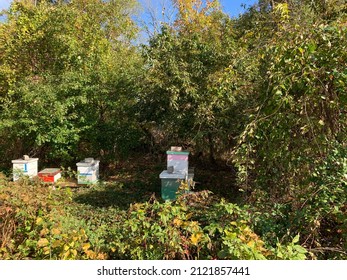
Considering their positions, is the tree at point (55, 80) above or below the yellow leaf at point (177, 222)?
above

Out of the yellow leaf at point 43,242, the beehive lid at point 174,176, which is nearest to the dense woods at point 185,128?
the yellow leaf at point 43,242

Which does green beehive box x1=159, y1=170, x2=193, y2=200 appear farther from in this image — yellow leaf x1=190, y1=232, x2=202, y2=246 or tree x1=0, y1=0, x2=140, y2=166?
A: yellow leaf x1=190, y1=232, x2=202, y2=246

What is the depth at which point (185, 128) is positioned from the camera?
584 centimetres

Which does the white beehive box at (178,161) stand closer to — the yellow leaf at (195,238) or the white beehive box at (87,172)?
the white beehive box at (87,172)

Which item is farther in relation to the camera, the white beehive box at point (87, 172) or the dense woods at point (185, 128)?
the white beehive box at point (87, 172)

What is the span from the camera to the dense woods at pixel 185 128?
2.38 m

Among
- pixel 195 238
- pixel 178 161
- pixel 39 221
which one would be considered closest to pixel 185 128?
pixel 178 161

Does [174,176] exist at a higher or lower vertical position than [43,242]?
higher

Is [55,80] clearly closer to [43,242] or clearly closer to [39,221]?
[39,221]

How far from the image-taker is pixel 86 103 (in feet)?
22.8

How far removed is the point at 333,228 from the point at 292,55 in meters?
1.72

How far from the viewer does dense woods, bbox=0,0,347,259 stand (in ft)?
7.80

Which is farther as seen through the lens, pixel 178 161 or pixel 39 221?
pixel 178 161
